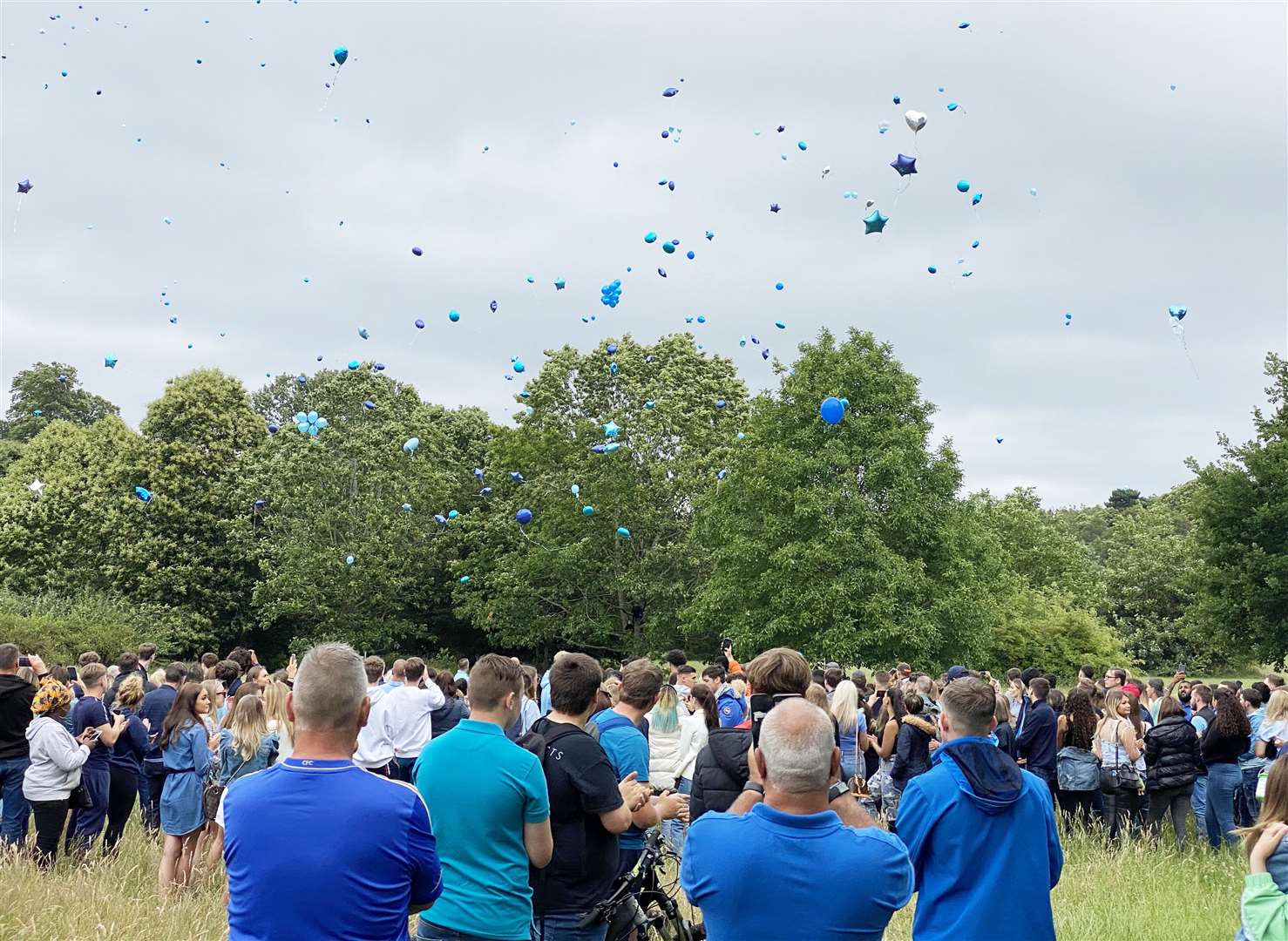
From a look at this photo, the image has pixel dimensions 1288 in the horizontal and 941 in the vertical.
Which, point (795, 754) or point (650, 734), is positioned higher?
point (795, 754)

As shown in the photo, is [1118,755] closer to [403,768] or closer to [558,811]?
[403,768]

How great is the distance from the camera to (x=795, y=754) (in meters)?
3.23

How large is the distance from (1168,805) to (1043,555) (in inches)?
1934

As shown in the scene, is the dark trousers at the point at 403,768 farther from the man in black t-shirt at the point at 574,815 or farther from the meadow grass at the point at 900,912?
the man in black t-shirt at the point at 574,815

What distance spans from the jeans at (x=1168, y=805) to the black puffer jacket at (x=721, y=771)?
781 cm

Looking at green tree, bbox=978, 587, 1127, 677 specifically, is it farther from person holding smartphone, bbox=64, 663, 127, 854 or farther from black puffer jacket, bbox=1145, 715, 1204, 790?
person holding smartphone, bbox=64, 663, 127, 854

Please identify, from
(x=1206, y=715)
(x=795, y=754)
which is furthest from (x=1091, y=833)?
(x=795, y=754)

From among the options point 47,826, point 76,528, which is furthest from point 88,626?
point 47,826

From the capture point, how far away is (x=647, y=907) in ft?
20.2

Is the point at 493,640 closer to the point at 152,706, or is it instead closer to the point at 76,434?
the point at 76,434

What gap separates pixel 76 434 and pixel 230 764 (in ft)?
151

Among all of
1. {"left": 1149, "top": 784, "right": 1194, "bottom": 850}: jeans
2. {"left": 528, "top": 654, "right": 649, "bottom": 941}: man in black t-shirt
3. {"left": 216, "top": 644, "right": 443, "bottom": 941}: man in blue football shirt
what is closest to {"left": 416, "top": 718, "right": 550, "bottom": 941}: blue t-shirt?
{"left": 528, "top": 654, "right": 649, "bottom": 941}: man in black t-shirt

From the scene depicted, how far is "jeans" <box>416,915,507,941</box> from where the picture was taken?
4461 millimetres

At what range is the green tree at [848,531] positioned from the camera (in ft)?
104
